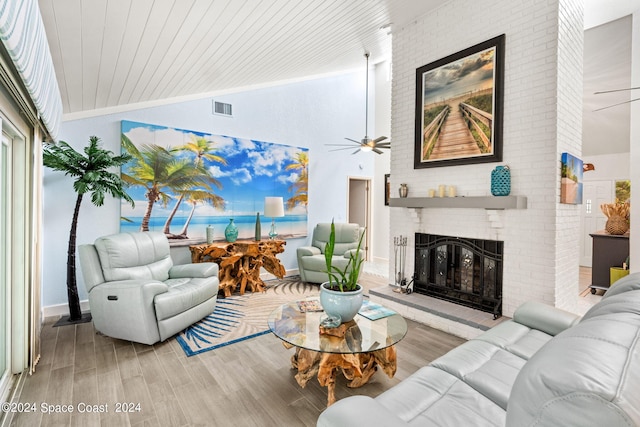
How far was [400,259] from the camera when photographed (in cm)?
390

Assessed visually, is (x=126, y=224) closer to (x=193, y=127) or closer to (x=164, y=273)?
(x=164, y=273)

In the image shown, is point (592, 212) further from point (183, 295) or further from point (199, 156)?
point (183, 295)

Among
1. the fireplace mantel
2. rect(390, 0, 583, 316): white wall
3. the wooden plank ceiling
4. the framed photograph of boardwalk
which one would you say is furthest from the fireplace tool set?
the wooden plank ceiling

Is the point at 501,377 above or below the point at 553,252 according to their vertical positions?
below

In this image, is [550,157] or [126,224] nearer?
[550,157]

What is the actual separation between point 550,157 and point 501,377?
214cm

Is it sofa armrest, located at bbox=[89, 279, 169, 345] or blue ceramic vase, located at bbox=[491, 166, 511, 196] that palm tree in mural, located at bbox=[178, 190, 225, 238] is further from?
blue ceramic vase, located at bbox=[491, 166, 511, 196]

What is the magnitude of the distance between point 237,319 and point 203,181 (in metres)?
2.06

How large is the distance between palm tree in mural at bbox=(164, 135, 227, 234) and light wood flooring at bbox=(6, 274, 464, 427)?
1750mm

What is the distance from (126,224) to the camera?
3.88 meters

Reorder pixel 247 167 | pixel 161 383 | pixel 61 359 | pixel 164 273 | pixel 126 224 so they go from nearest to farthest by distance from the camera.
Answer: pixel 161 383
pixel 61 359
pixel 164 273
pixel 126 224
pixel 247 167

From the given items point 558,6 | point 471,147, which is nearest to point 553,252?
point 471,147

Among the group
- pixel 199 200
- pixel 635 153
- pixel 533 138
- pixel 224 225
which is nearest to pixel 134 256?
pixel 199 200

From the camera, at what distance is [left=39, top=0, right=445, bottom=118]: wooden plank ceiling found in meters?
1.92
